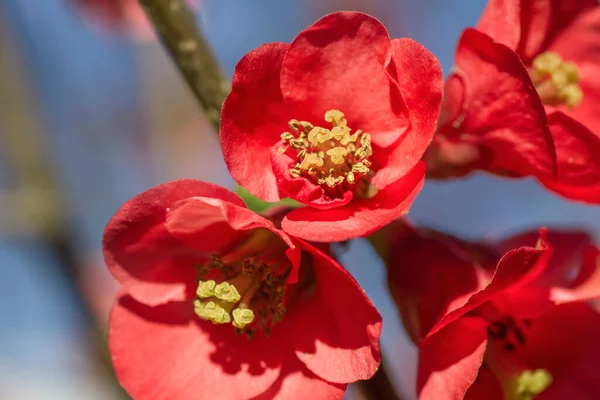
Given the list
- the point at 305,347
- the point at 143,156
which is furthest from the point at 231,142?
the point at 143,156

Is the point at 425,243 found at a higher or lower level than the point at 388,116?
lower

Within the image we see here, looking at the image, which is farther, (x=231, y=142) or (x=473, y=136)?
(x=473, y=136)

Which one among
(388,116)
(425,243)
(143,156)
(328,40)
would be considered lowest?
(143,156)

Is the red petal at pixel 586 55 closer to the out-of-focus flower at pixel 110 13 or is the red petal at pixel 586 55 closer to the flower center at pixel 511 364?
the flower center at pixel 511 364

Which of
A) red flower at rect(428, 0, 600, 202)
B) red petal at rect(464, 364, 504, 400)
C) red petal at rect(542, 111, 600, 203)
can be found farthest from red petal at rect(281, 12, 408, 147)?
red petal at rect(464, 364, 504, 400)

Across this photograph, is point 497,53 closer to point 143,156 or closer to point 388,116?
point 388,116

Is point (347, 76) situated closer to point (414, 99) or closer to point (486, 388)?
point (414, 99)

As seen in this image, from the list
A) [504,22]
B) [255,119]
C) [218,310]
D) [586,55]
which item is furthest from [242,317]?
[586,55]
